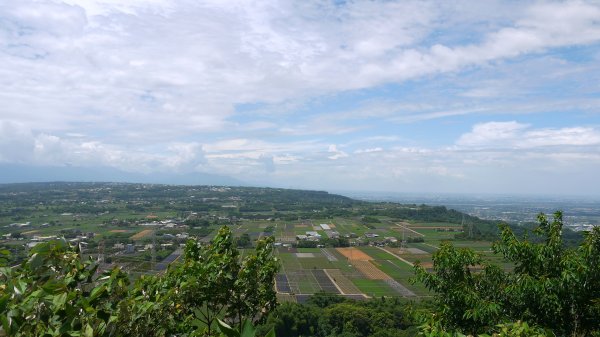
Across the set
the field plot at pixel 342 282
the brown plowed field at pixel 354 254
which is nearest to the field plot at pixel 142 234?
the field plot at pixel 342 282

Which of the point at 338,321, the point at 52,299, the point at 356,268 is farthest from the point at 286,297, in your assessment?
the point at 52,299

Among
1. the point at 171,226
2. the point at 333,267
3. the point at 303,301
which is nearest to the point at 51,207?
the point at 171,226

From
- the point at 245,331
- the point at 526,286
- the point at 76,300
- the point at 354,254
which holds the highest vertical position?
the point at 245,331

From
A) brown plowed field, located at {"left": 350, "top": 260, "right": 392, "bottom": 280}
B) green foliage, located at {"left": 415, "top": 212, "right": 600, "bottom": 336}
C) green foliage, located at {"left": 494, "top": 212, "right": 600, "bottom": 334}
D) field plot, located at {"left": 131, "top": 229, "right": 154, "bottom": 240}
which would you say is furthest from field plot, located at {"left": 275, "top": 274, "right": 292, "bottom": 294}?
green foliage, located at {"left": 494, "top": 212, "right": 600, "bottom": 334}

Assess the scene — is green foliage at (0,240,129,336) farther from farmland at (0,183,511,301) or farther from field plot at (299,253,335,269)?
field plot at (299,253,335,269)

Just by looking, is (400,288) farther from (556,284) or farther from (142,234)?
(142,234)

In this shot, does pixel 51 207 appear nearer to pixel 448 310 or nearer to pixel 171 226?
pixel 171 226
